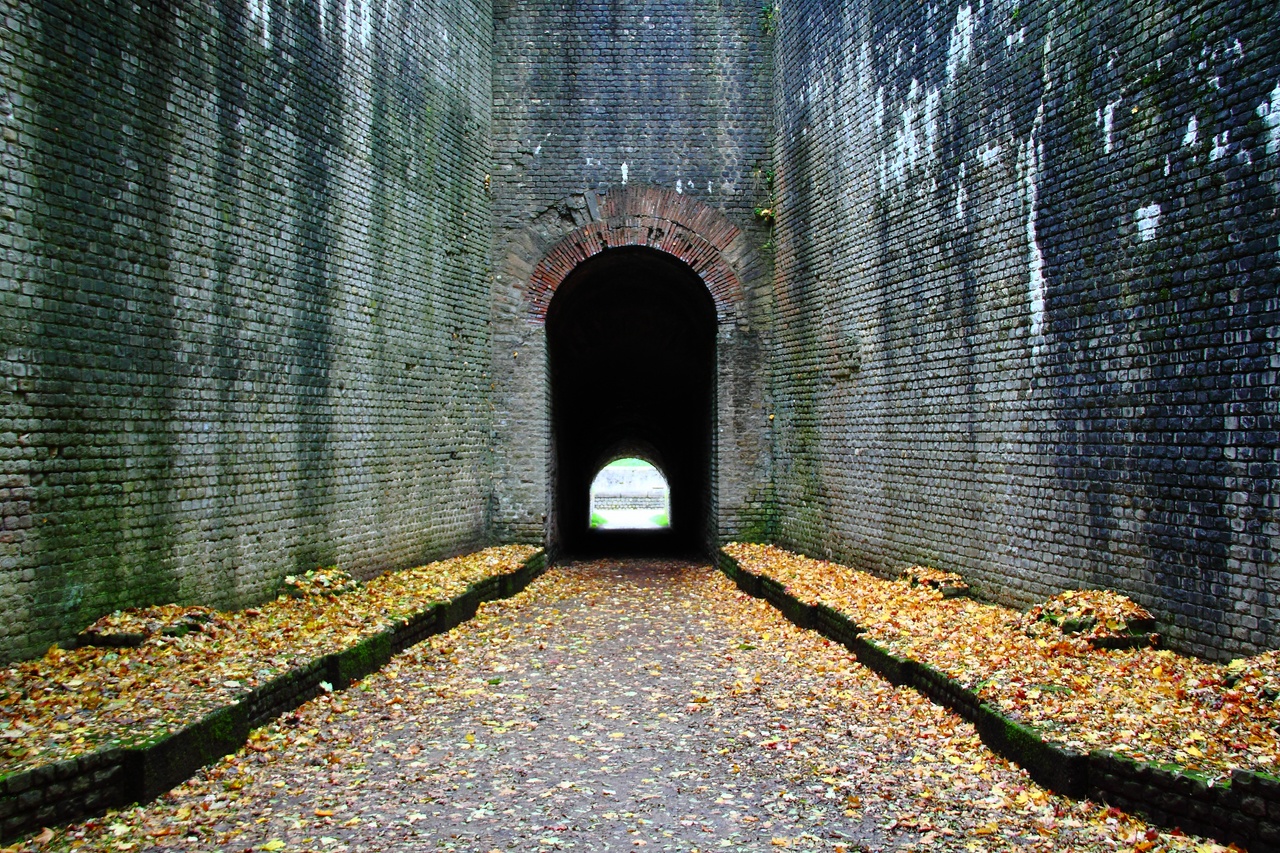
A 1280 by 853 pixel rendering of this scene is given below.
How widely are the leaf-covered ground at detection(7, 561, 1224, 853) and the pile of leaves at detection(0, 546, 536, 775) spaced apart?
411mm

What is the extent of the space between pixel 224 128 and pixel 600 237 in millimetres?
6821

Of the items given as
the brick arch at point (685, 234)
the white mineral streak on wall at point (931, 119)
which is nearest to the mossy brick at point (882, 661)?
the white mineral streak on wall at point (931, 119)

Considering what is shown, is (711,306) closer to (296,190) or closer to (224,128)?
(296,190)

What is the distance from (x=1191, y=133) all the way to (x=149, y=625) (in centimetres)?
877

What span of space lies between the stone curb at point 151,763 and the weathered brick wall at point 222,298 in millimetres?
1734

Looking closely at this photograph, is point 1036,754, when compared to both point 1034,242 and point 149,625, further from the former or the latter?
point 149,625

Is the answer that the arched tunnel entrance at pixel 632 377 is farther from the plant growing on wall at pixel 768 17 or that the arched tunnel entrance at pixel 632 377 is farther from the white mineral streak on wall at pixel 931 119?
the white mineral streak on wall at pixel 931 119

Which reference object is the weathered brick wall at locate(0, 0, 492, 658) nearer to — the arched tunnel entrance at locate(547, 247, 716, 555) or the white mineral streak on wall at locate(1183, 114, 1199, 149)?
the arched tunnel entrance at locate(547, 247, 716, 555)

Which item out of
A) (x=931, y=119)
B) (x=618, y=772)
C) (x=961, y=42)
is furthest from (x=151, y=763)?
(x=961, y=42)

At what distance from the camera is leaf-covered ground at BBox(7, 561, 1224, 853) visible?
14.5ft

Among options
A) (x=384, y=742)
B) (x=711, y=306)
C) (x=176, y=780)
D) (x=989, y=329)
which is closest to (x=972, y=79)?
(x=989, y=329)

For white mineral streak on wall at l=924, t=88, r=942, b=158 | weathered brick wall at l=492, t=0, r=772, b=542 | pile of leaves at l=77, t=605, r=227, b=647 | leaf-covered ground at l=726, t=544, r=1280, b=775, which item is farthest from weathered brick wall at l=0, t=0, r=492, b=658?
white mineral streak on wall at l=924, t=88, r=942, b=158

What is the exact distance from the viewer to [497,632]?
9594 millimetres

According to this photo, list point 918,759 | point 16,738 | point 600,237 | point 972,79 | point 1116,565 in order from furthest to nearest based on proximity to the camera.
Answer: point 600,237
point 972,79
point 1116,565
point 918,759
point 16,738
